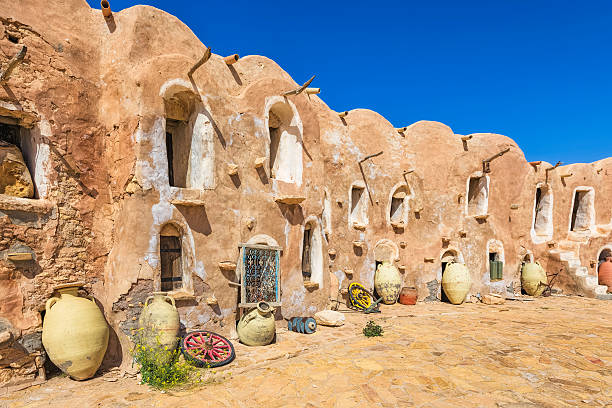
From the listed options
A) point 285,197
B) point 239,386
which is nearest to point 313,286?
point 285,197

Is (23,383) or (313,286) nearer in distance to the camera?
(23,383)

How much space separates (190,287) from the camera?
7805 mm

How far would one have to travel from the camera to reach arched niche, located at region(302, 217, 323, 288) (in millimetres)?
11039

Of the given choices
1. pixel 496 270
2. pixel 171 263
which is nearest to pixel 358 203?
pixel 496 270

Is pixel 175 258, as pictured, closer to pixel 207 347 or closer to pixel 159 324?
pixel 159 324

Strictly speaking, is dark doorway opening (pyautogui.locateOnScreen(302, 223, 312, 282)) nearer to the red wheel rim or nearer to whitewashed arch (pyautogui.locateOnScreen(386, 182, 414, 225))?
the red wheel rim

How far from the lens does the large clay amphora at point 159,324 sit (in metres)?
6.70

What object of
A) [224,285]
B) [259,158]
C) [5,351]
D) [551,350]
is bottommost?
[551,350]

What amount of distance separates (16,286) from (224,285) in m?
3.69

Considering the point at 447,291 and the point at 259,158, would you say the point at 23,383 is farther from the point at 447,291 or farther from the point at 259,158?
the point at 447,291

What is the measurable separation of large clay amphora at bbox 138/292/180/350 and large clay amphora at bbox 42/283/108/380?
2.15 feet

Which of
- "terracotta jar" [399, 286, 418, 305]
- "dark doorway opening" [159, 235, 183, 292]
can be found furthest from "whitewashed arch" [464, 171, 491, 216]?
"dark doorway opening" [159, 235, 183, 292]

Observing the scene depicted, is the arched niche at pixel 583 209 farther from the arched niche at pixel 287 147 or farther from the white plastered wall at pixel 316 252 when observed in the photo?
the arched niche at pixel 287 147

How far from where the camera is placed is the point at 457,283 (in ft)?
46.7
